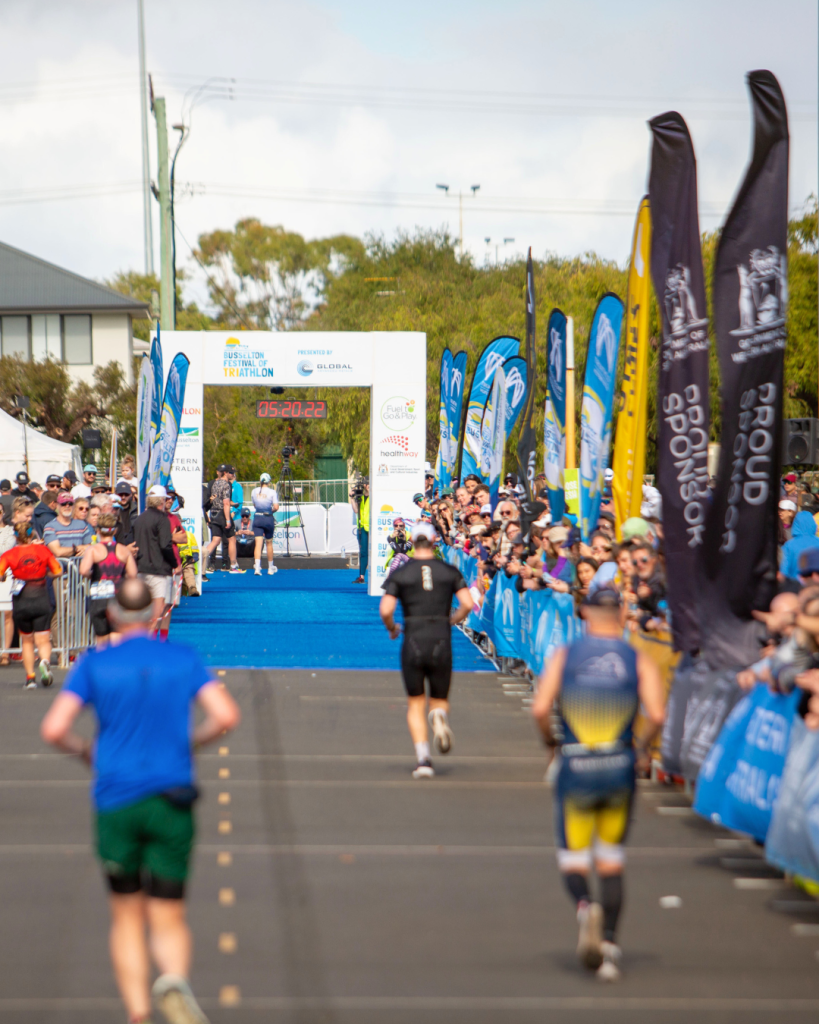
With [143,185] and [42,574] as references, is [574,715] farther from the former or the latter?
[143,185]

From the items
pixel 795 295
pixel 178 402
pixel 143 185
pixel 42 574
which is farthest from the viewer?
pixel 143 185

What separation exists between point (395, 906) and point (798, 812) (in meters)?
2.10

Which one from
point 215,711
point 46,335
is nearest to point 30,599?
point 215,711

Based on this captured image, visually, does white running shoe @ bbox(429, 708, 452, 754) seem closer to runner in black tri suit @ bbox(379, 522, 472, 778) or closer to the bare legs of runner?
runner in black tri suit @ bbox(379, 522, 472, 778)

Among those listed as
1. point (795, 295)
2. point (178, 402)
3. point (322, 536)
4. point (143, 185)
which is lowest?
point (322, 536)

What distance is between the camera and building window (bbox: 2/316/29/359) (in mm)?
53125

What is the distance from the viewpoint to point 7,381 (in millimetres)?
47781

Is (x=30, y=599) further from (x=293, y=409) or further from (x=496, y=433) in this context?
(x=293, y=409)

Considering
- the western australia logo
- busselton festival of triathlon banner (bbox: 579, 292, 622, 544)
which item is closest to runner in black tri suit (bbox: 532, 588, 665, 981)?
busselton festival of triathlon banner (bbox: 579, 292, 622, 544)

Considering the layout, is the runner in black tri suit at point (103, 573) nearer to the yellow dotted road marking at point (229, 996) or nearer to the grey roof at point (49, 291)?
the yellow dotted road marking at point (229, 996)

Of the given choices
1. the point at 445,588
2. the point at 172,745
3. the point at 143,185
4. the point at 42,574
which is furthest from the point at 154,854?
the point at 143,185

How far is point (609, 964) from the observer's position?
5.57 m

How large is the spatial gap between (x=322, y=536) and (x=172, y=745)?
106 ft

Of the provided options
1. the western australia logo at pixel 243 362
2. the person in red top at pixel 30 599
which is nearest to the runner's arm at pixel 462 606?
the person in red top at pixel 30 599
